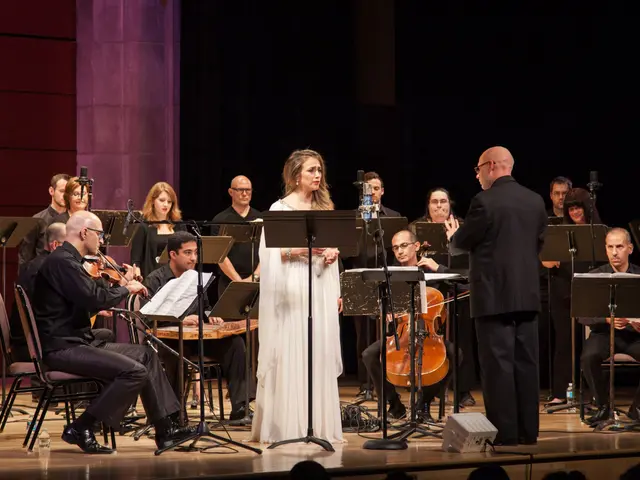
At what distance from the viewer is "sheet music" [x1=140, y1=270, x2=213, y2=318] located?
6.20 m

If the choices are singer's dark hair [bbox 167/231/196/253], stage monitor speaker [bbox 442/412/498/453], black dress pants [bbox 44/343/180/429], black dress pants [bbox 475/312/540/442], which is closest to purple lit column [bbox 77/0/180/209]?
singer's dark hair [bbox 167/231/196/253]

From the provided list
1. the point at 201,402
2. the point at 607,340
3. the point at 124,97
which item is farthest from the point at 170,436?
the point at 124,97

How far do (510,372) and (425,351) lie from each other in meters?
0.93

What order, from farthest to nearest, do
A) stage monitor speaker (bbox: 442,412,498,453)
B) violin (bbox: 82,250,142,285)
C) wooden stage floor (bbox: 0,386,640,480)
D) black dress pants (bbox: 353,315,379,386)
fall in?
black dress pants (bbox: 353,315,379,386) → violin (bbox: 82,250,142,285) → stage monitor speaker (bbox: 442,412,498,453) → wooden stage floor (bbox: 0,386,640,480)

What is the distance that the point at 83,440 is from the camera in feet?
20.4

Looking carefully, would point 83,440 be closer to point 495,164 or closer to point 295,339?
point 295,339

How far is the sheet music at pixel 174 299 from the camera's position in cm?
620

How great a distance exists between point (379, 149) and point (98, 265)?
4.33 meters

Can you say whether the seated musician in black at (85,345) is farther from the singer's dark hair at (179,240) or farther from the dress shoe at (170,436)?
the singer's dark hair at (179,240)

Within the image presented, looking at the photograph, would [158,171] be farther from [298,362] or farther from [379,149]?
[298,362]

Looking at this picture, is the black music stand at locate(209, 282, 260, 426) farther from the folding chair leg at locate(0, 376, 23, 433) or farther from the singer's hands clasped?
the singer's hands clasped

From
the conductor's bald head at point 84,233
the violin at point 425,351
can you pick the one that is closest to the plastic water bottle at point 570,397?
the violin at point 425,351

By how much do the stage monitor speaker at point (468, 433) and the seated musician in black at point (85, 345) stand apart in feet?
4.90

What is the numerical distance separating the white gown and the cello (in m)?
0.70
